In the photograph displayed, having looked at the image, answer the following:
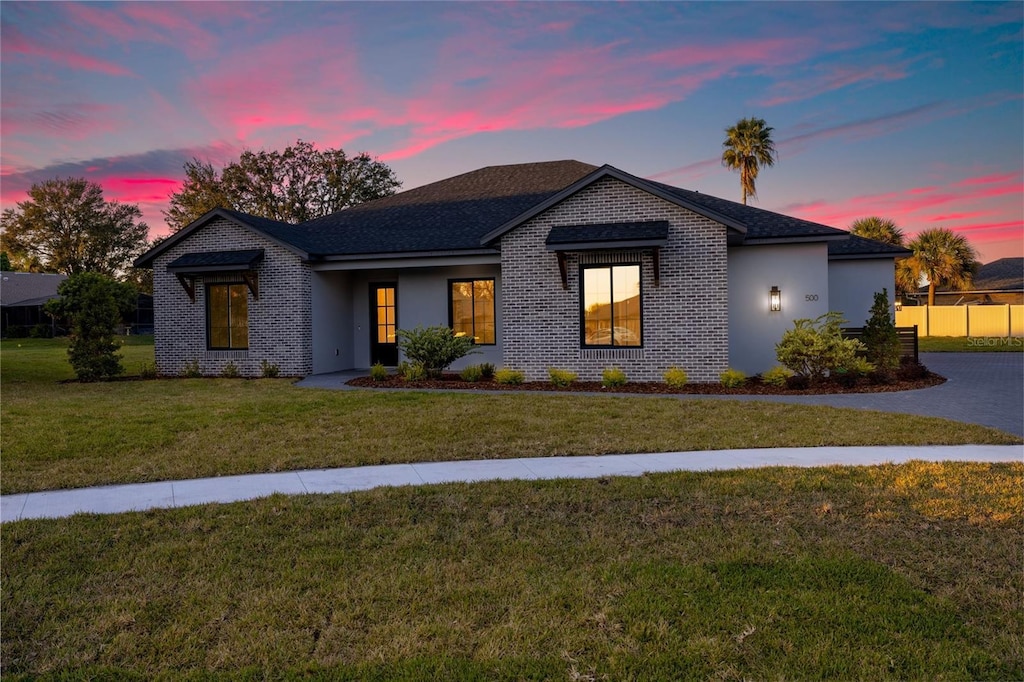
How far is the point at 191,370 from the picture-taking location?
58.1 feet

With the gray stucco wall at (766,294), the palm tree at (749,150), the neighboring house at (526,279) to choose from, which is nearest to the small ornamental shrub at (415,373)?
the neighboring house at (526,279)

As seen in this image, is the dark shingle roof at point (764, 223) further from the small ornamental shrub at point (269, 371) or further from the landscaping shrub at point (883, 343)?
the small ornamental shrub at point (269, 371)

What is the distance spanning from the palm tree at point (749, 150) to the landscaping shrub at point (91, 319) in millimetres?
30438

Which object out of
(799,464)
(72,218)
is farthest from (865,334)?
(72,218)

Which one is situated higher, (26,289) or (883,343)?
(26,289)

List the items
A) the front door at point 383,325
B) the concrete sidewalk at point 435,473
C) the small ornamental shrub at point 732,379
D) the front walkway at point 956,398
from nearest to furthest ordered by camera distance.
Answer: the concrete sidewalk at point 435,473 < the front walkway at point 956,398 < the small ornamental shrub at point 732,379 < the front door at point 383,325

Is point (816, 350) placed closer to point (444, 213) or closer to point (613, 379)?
point (613, 379)

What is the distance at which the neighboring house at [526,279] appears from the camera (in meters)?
14.5

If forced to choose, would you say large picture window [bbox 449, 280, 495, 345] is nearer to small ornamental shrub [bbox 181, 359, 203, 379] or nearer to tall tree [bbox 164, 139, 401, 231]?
small ornamental shrub [bbox 181, 359, 203, 379]

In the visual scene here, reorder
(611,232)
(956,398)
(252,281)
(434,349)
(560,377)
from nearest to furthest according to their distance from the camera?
1. (956,398)
2. (560,377)
3. (611,232)
4. (434,349)
5. (252,281)

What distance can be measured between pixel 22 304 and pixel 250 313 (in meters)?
37.5

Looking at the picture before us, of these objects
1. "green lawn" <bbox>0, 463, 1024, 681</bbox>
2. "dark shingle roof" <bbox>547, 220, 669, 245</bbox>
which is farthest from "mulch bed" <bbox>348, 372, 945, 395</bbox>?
"green lawn" <bbox>0, 463, 1024, 681</bbox>

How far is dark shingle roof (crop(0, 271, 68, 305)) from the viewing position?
45.0 m

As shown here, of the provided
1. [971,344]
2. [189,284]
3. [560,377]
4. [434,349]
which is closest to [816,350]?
[560,377]
